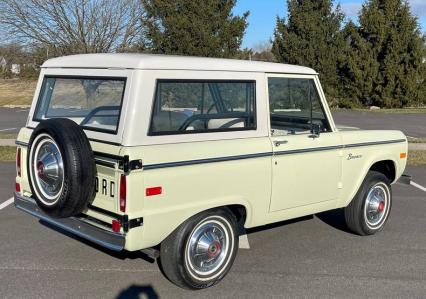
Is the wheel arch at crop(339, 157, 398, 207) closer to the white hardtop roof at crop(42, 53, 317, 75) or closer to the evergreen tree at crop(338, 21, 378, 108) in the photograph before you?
the white hardtop roof at crop(42, 53, 317, 75)

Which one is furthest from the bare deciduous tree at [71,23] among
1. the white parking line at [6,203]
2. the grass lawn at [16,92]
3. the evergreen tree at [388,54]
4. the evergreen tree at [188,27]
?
the white parking line at [6,203]

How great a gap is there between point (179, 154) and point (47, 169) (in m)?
1.05

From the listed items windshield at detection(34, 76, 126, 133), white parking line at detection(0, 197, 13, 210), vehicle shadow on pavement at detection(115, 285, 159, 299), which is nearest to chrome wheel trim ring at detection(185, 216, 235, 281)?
vehicle shadow on pavement at detection(115, 285, 159, 299)

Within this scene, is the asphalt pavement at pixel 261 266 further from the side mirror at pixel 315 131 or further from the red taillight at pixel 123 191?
the side mirror at pixel 315 131

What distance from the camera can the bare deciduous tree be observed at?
23.3 meters

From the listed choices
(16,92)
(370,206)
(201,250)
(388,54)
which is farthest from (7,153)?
(16,92)

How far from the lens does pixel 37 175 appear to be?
3984 millimetres

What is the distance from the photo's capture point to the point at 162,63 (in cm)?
377

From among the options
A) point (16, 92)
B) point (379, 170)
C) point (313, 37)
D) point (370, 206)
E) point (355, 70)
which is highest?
point (313, 37)

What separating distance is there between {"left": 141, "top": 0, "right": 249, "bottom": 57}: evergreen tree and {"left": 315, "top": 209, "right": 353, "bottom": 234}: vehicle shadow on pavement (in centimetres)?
1808

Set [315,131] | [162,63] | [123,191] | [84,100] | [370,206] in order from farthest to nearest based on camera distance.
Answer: [370,206], [315,131], [84,100], [162,63], [123,191]

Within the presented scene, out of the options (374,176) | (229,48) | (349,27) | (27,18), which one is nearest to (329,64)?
(349,27)

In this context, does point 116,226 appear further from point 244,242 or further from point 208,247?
point 244,242

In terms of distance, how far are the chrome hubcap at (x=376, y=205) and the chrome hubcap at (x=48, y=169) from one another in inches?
132
